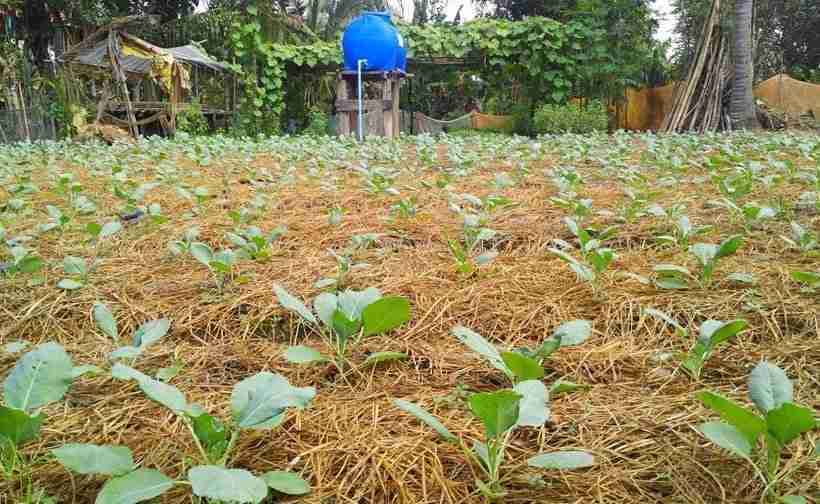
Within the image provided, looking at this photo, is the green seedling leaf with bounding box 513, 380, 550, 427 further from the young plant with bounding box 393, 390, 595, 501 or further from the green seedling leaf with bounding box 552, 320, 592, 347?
the green seedling leaf with bounding box 552, 320, 592, 347

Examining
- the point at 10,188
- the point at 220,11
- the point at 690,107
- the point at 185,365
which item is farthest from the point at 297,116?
the point at 185,365

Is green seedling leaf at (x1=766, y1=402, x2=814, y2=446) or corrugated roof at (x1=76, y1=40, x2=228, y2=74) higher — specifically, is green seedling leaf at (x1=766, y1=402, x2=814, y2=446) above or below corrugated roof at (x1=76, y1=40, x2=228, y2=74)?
below

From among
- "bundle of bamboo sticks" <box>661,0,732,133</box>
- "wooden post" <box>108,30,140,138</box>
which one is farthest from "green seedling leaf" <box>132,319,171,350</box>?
"bundle of bamboo sticks" <box>661,0,732,133</box>

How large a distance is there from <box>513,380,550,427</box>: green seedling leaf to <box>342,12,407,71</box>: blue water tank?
1023cm

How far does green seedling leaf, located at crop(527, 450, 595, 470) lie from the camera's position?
819mm

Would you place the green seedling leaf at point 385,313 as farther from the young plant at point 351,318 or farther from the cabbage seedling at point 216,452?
the cabbage seedling at point 216,452

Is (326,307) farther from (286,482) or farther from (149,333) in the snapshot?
(286,482)

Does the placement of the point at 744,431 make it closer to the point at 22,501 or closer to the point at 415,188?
the point at 22,501

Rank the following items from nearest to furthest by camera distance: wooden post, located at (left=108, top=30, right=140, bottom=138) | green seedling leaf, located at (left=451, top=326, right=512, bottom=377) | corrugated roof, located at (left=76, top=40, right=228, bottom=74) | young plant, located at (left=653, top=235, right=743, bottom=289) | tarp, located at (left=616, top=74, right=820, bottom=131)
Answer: green seedling leaf, located at (left=451, top=326, right=512, bottom=377)
young plant, located at (left=653, top=235, right=743, bottom=289)
wooden post, located at (left=108, top=30, right=140, bottom=138)
tarp, located at (left=616, top=74, right=820, bottom=131)
corrugated roof, located at (left=76, top=40, right=228, bottom=74)

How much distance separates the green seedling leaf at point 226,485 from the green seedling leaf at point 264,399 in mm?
128

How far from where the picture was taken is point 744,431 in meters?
0.86

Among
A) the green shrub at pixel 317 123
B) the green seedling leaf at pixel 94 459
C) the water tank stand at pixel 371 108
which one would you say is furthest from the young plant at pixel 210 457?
the green shrub at pixel 317 123

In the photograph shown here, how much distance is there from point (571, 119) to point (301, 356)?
1149cm

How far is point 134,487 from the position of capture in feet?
2.55
